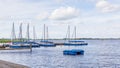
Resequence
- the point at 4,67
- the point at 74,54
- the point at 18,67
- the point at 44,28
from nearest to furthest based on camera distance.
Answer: the point at 4,67 < the point at 18,67 < the point at 74,54 < the point at 44,28

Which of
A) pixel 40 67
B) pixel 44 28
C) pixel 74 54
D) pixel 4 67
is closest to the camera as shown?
pixel 4 67

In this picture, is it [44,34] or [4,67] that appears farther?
[44,34]

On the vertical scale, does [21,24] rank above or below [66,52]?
above

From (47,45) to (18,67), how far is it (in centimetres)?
14385

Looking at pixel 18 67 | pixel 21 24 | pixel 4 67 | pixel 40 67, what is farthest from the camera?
pixel 21 24

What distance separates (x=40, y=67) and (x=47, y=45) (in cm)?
12650

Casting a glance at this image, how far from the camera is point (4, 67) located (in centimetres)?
3900

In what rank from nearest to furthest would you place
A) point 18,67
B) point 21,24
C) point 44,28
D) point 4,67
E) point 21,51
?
point 4,67
point 18,67
point 21,51
point 21,24
point 44,28

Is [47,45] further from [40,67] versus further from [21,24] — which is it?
[40,67]

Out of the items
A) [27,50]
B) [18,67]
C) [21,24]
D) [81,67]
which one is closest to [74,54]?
[27,50]

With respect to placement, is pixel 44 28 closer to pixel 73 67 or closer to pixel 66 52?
pixel 66 52

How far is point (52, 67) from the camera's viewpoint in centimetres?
6144

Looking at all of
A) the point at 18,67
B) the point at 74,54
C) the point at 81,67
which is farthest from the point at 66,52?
the point at 18,67

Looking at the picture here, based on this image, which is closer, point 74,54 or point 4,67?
point 4,67
